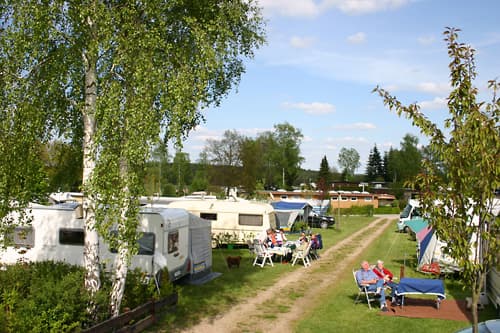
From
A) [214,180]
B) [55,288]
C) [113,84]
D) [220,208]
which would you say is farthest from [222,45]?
[214,180]

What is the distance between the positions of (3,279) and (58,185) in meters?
2.33

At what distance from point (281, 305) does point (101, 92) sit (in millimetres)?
6041

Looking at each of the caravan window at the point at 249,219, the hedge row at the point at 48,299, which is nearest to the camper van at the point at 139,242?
the hedge row at the point at 48,299

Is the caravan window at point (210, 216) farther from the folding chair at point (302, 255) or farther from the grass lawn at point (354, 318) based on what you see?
the grass lawn at point (354, 318)

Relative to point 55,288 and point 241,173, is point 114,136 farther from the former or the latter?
point 241,173

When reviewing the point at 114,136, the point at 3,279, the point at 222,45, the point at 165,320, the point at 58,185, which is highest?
the point at 222,45

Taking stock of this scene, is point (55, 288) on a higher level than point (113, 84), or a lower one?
lower

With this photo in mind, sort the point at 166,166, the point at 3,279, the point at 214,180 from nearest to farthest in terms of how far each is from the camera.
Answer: the point at 3,279 → the point at 214,180 → the point at 166,166

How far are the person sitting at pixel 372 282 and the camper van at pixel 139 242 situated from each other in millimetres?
4317

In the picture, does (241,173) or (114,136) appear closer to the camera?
(114,136)

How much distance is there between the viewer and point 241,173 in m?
53.7

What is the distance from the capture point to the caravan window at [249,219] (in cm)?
2164

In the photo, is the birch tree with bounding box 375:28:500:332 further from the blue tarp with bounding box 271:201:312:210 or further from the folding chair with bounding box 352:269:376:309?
the blue tarp with bounding box 271:201:312:210

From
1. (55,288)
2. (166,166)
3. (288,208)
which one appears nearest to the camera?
(55,288)
